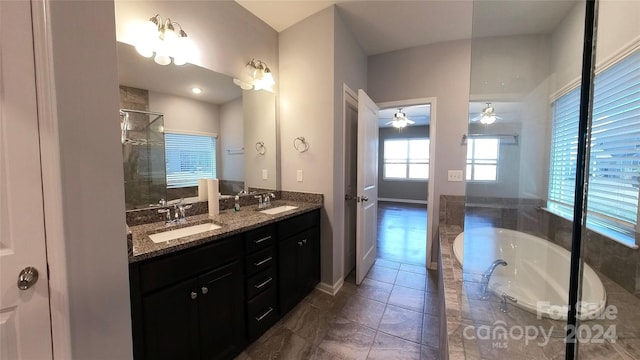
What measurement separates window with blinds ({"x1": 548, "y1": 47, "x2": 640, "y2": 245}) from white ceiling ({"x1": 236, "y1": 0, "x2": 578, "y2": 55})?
0.59m

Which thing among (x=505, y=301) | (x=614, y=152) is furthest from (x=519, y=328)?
(x=614, y=152)

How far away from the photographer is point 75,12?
2.57 ft

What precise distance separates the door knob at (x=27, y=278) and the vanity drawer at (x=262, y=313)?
41.7 inches

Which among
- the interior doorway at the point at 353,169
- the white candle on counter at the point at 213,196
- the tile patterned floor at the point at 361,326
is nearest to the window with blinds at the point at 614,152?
the tile patterned floor at the point at 361,326

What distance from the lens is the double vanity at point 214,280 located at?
3.54 ft

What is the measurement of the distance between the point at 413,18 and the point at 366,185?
5.78ft

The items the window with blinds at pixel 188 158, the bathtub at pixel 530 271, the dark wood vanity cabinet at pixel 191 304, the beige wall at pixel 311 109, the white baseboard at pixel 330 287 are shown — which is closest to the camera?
the bathtub at pixel 530 271

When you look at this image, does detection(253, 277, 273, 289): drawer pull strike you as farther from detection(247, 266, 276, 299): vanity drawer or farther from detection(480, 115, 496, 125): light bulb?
detection(480, 115, 496, 125): light bulb

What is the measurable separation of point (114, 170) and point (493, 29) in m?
2.30

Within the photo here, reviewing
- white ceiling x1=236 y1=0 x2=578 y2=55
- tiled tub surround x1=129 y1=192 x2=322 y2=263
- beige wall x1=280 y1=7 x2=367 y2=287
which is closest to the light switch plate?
beige wall x1=280 y1=7 x2=367 y2=287

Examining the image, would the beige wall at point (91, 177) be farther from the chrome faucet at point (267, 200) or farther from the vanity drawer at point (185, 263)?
the chrome faucet at point (267, 200)

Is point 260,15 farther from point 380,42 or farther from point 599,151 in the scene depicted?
point 599,151

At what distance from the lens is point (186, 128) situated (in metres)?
1.82

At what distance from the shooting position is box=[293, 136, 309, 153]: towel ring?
7.65 ft
